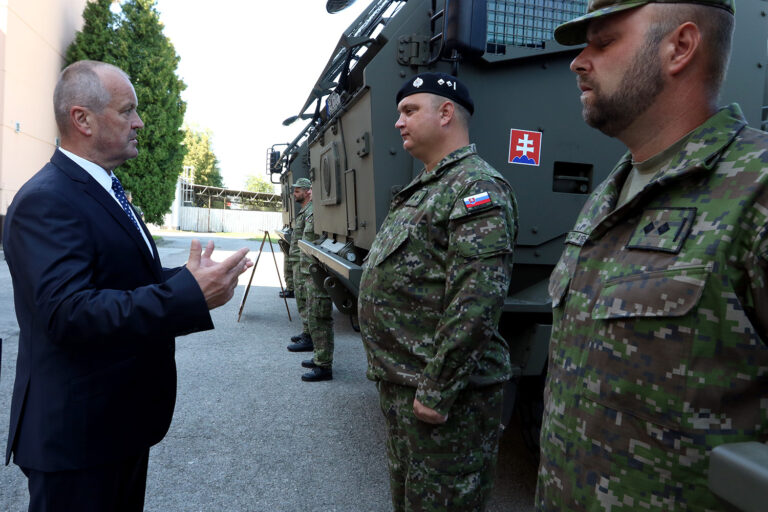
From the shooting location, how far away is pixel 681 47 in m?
1.05

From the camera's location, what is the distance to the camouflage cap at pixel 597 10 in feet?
3.40

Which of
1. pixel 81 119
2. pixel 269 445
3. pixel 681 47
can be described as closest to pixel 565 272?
pixel 681 47

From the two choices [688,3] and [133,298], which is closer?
[688,3]

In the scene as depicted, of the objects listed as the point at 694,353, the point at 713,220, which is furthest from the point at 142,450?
the point at 713,220

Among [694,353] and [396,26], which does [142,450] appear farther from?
[396,26]

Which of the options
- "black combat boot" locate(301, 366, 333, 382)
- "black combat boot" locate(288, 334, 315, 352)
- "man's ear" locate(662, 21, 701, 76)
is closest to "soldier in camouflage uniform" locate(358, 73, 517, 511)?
"man's ear" locate(662, 21, 701, 76)

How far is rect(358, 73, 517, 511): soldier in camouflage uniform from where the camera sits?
1.80 meters

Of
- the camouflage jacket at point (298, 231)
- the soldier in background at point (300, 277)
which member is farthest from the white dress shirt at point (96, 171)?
the camouflage jacket at point (298, 231)

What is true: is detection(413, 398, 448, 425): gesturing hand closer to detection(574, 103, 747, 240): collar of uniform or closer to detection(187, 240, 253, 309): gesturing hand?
detection(187, 240, 253, 309): gesturing hand

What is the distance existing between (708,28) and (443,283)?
113 centimetres

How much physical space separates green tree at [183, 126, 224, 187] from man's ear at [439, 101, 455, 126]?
54.1 m

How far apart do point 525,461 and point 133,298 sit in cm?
279

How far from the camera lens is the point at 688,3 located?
3.40ft

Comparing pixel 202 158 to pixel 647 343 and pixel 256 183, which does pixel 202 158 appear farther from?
pixel 647 343
